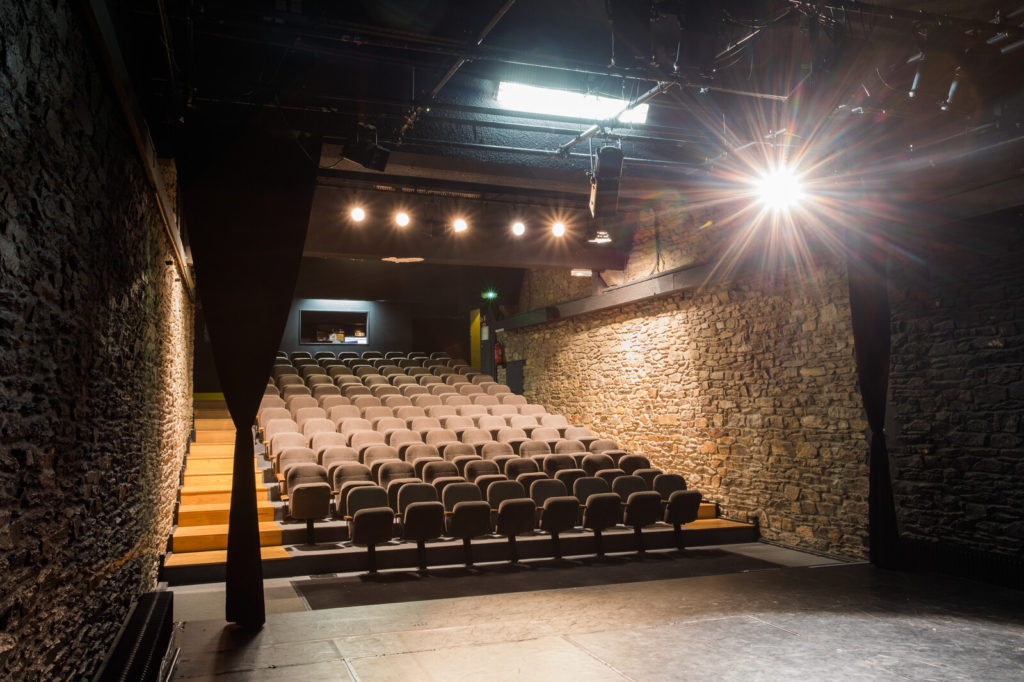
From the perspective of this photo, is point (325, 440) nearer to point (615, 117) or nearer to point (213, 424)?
point (213, 424)

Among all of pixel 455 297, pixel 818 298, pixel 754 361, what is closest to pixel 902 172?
pixel 818 298

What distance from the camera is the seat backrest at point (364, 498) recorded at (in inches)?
241

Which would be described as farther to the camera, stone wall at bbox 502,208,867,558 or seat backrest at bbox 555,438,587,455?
seat backrest at bbox 555,438,587,455

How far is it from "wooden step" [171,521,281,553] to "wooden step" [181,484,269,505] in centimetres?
44

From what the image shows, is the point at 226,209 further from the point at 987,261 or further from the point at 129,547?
the point at 987,261

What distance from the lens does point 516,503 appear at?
6.28 m

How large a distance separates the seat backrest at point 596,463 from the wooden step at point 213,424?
509 cm

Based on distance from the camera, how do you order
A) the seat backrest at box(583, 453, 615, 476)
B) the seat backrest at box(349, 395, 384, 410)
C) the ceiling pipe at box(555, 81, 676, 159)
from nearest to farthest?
the ceiling pipe at box(555, 81, 676, 159)
the seat backrest at box(583, 453, 615, 476)
the seat backrest at box(349, 395, 384, 410)

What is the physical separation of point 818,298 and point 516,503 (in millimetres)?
3643

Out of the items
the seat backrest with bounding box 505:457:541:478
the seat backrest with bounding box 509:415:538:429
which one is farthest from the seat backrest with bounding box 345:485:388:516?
the seat backrest with bounding box 509:415:538:429

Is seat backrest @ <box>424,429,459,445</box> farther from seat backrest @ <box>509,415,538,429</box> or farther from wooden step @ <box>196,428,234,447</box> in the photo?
wooden step @ <box>196,428,234,447</box>

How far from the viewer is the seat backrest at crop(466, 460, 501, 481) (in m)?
7.50

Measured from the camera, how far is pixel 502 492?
6.73 metres

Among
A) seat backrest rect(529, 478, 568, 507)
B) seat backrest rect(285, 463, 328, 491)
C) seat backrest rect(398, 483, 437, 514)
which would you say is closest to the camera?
seat backrest rect(398, 483, 437, 514)
